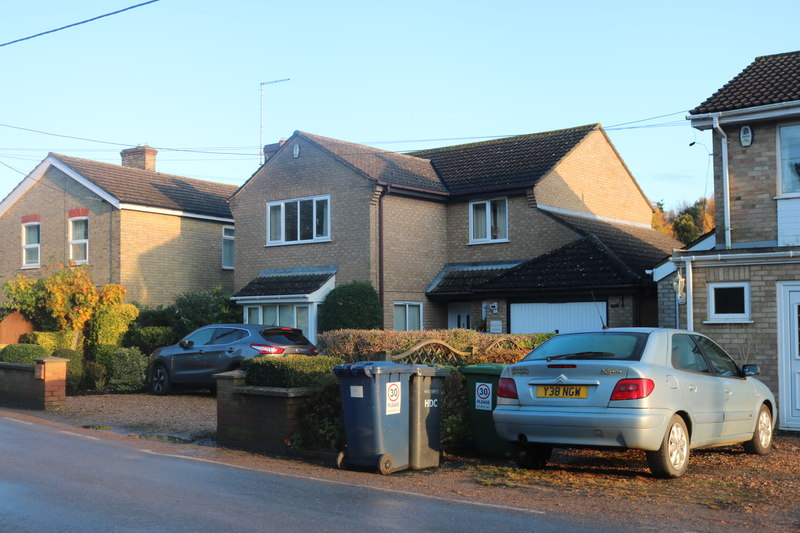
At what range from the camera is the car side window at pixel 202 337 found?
18.5 metres

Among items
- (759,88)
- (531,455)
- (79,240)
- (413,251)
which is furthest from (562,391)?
(79,240)

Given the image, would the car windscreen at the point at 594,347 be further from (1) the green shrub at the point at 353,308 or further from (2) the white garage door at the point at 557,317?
(1) the green shrub at the point at 353,308

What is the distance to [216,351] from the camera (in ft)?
59.1

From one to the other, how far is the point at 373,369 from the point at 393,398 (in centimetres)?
45

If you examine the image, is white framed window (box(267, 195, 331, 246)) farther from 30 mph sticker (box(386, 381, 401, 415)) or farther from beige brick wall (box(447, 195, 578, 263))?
30 mph sticker (box(386, 381, 401, 415))

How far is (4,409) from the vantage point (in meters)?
16.5

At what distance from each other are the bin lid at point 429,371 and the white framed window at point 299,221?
48.0ft

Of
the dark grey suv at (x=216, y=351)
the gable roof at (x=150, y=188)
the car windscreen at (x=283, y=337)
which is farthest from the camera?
the gable roof at (x=150, y=188)

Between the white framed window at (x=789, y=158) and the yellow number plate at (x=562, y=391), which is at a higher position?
the white framed window at (x=789, y=158)

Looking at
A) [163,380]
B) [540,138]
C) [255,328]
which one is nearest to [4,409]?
[163,380]

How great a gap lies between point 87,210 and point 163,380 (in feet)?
39.0

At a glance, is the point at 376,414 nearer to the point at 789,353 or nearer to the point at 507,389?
the point at 507,389

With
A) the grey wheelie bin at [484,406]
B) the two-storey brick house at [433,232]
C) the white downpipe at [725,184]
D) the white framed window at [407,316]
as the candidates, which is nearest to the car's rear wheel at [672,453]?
the grey wheelie bin at [484,406]

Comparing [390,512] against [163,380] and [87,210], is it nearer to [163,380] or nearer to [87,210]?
[163,380]
